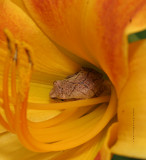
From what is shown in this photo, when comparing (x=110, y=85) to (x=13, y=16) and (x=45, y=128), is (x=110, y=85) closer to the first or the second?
(x=45, y=128)

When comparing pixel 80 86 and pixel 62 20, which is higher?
pixel 62 20

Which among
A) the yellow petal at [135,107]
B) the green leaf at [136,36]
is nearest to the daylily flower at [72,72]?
the yellow petal at [135,107]

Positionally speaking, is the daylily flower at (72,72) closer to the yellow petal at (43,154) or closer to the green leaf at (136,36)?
the yellow petal at (43,154)

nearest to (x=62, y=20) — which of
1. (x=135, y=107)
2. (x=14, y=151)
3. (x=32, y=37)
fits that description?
(x=32, y=37)

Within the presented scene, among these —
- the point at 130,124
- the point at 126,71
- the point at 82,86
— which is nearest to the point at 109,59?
the point at 126,71

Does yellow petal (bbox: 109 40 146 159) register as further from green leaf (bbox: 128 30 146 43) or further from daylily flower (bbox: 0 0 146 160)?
green leaf (bbox: 128 30 146 43)

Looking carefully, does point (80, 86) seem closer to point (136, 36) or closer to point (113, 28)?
point (136, 36)
